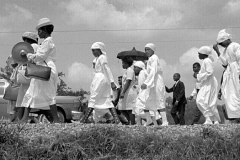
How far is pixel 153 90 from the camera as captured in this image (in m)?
Result: 9.73

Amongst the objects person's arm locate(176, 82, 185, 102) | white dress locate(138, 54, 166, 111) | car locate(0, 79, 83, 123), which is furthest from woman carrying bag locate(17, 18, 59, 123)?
car locate(0, 79, 83, 123)

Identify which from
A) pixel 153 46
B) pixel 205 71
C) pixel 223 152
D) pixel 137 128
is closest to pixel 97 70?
pixel 153 46

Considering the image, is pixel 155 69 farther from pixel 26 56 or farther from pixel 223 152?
pixel 223 152

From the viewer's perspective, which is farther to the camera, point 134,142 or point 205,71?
point 205,71

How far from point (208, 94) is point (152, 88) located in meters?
1.23

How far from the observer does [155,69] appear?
946 centimetres

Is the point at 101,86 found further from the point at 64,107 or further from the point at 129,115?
the point at 64,107

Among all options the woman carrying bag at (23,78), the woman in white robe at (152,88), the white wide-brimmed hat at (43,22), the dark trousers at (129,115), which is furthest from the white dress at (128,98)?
the white wide-brimmed hat at (43,22)

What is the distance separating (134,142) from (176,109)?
741 cm

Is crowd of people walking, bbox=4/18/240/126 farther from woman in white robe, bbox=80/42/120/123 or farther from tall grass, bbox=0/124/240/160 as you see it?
tall grass, bbox=0/124/240/160

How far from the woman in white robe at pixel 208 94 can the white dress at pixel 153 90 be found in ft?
2.69

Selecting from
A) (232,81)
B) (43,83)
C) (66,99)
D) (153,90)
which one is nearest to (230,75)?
(232,81)

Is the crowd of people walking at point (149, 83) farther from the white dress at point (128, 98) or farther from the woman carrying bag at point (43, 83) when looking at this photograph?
the white dress at point (128, 98)

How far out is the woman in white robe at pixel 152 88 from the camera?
9430 mm
